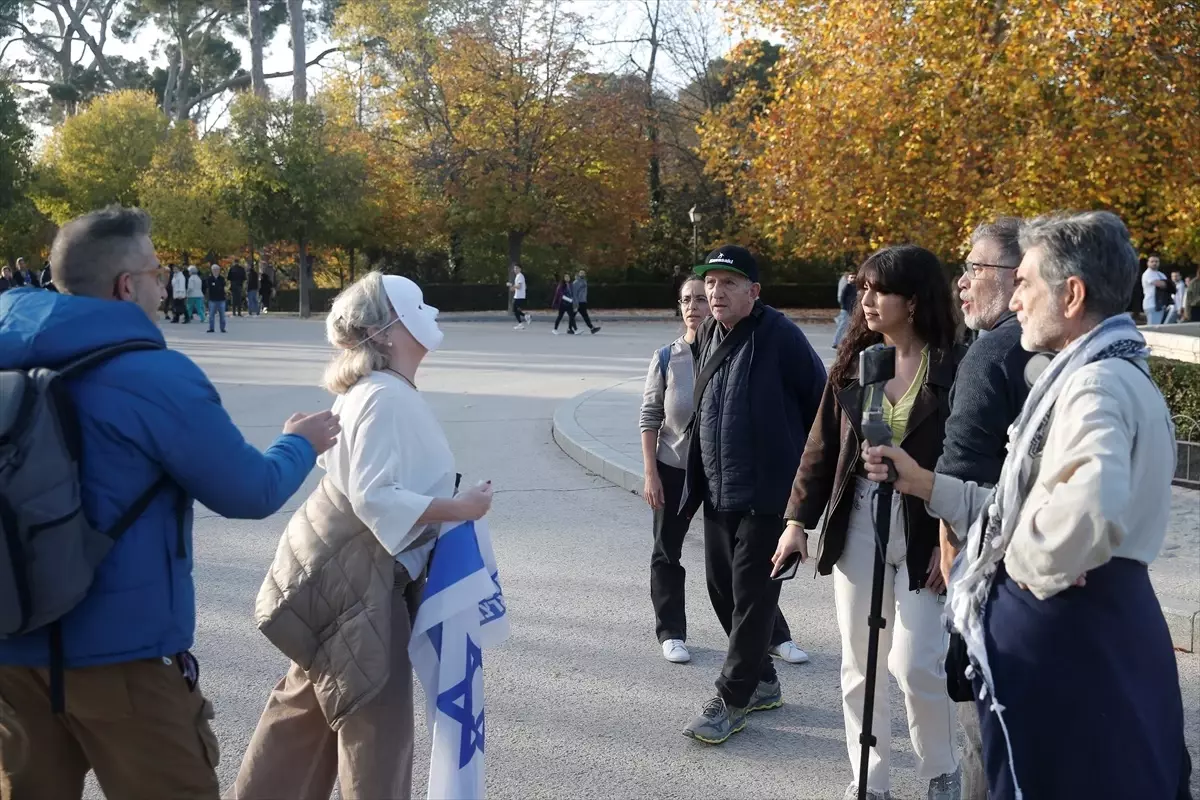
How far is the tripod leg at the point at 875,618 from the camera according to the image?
10.8 ft

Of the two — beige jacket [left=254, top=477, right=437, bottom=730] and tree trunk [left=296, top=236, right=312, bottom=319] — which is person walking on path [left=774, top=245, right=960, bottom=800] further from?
tree trunk [left=296, top=236, right=312, bottom=319]

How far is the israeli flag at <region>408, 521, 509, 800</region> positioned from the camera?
3016mm

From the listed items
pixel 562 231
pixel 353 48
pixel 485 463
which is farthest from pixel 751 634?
pixel 353 48

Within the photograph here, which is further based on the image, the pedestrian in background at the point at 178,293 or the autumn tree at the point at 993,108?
the pedestrian in background at the point at 178,293

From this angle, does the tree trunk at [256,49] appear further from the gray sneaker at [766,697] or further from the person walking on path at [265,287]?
the gray sneaker at [766,697]

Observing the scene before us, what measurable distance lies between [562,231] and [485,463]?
1170 inches

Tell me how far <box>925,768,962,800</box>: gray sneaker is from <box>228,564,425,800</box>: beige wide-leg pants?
171cm

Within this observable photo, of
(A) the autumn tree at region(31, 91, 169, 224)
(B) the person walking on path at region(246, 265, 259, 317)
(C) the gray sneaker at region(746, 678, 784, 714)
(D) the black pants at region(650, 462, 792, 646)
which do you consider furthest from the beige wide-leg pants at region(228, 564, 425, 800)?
(A) the autumn tree at region(31, 91, 169, 224)

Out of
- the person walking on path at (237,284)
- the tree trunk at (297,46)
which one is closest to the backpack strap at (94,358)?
the person walking on path at (237,284)

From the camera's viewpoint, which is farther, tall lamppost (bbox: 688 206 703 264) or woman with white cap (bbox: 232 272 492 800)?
tall lamppost (bbox: 688 206 703 264)

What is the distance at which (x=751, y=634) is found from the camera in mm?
4191

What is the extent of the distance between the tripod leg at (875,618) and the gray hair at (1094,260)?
36.9 inches

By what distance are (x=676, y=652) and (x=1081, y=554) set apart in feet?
9.71

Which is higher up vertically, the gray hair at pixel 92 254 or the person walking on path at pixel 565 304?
the gray hair at pixel 92 254
